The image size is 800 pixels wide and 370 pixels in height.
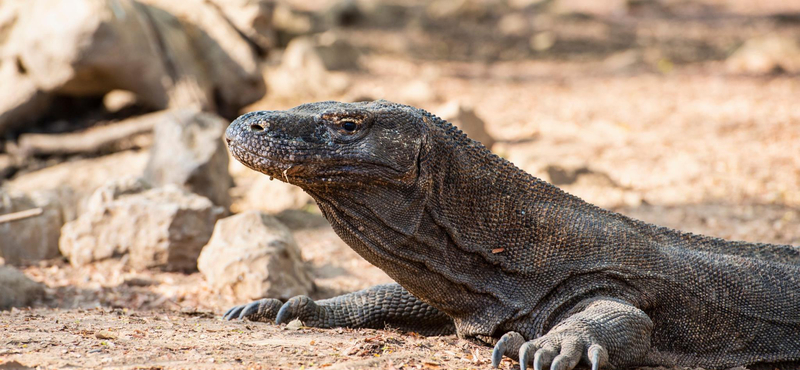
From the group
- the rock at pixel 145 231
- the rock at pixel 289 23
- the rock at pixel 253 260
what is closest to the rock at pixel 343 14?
the rock at pixel 289 23

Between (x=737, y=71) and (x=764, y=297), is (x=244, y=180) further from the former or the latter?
(x=737, y=71)

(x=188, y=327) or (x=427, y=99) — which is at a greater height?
(x=427, y=99)

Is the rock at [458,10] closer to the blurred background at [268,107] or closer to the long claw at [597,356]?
the blurred background at [268,107]

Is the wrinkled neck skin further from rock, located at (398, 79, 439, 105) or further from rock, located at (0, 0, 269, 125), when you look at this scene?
rock, located at (398, 79, 439, 105)

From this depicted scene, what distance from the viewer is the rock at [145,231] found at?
718 centimetres

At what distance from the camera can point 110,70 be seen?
12.4m

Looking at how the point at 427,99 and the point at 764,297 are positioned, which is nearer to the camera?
the point at 764,297

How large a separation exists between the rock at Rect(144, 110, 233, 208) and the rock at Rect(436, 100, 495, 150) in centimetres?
384

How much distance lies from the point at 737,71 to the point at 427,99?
818 centimetres

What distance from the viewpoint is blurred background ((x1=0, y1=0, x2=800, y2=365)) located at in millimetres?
7133

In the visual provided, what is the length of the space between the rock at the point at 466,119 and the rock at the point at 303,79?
450cm

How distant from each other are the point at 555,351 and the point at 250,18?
11.7 metres

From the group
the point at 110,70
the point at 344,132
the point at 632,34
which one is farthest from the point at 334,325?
the point at 632,34

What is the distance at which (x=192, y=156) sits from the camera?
30.1 feet
